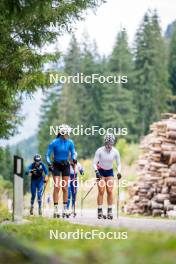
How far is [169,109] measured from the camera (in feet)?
300

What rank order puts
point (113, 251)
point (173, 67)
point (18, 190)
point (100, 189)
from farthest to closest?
point (173, 67) < point (100, 189) < point (18, 190) < point (113, 251)

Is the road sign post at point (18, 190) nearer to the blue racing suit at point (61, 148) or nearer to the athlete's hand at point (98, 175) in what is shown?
the blue racing suit at point (61, 148)

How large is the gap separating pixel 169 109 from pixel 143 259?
8763 centimetres

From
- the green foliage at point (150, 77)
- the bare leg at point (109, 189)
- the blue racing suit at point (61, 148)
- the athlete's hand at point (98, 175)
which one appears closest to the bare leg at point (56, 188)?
the blue racing suit at point (61, 148)

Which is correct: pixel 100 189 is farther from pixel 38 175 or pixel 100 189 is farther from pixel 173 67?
pixel 173 67

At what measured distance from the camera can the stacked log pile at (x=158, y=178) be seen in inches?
953

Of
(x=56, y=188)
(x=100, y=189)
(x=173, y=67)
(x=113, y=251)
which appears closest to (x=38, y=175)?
(x=56, y=188)

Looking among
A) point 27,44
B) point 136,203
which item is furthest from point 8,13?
point 136,203

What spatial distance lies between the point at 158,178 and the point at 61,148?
10.6 m

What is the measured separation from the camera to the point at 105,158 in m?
16.0

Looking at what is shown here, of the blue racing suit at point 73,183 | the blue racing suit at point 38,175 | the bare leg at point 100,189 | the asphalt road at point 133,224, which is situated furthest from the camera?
the blue racing suit at point 38,175

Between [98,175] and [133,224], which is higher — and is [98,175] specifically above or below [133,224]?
above

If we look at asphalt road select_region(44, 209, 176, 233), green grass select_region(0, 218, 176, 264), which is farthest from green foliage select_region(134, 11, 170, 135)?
green grass select_region(0, 218, 176, 264)

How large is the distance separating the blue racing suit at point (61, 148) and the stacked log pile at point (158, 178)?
8345 millimetres
